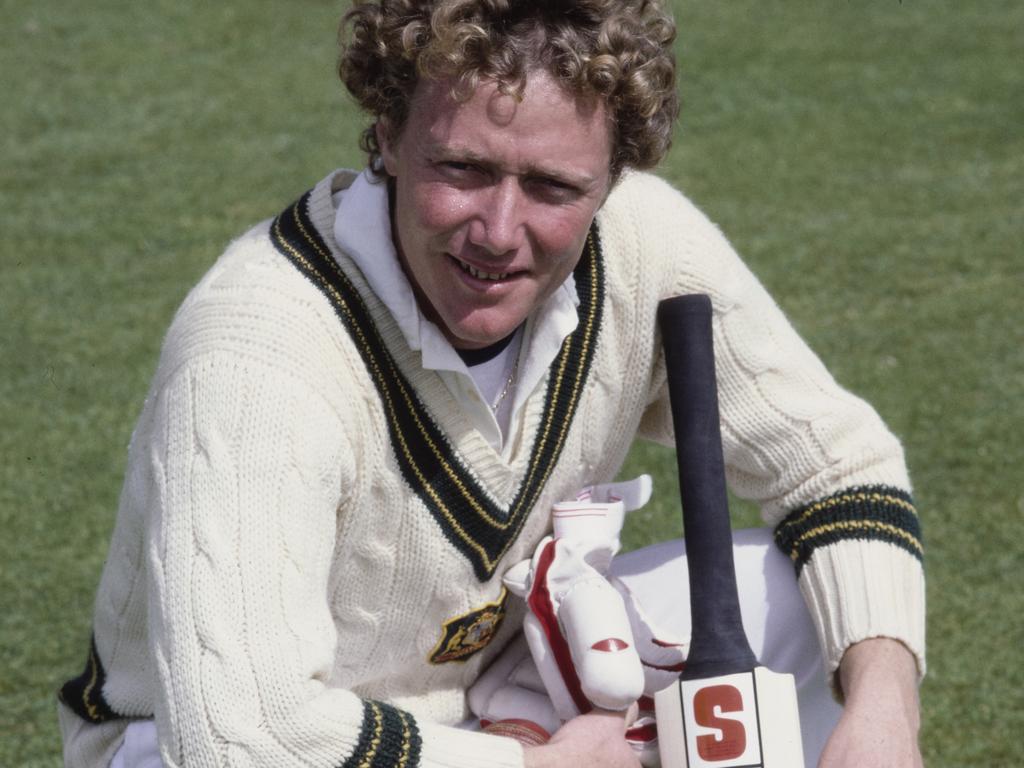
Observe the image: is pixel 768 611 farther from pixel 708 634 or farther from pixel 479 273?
pixel 479 273

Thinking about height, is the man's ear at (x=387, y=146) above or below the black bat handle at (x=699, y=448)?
above

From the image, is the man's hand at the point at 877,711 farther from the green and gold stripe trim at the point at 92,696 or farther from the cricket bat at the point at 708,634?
the green and gold stripe trim at the point at 92,696

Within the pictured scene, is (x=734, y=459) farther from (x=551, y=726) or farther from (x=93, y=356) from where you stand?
(x=93, y=356)

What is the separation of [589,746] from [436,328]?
649 millimetres

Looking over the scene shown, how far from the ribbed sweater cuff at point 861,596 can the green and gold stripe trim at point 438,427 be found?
488mm

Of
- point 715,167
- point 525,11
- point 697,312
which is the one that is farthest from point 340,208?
point 715,167

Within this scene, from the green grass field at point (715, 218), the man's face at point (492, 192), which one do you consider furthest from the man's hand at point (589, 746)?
the green grass field at point (715, 218)

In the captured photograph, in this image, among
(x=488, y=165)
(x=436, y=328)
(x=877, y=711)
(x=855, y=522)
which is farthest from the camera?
(x=855, y=522)

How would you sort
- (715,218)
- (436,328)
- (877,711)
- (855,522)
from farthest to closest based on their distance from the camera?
(715,218)
(855,522)
(877,711)
(436,328)

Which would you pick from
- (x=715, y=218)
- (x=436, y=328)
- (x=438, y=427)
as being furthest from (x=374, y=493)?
(x=715, y=218)

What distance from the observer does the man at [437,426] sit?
6.76 ft

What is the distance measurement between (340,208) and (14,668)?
1.66 meters

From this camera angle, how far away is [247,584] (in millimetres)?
2035

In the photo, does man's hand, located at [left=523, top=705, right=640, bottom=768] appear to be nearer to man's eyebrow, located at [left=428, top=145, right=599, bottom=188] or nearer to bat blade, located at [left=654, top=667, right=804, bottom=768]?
bat blade, located at [left=654, top=667, right=804, bottom=768]
